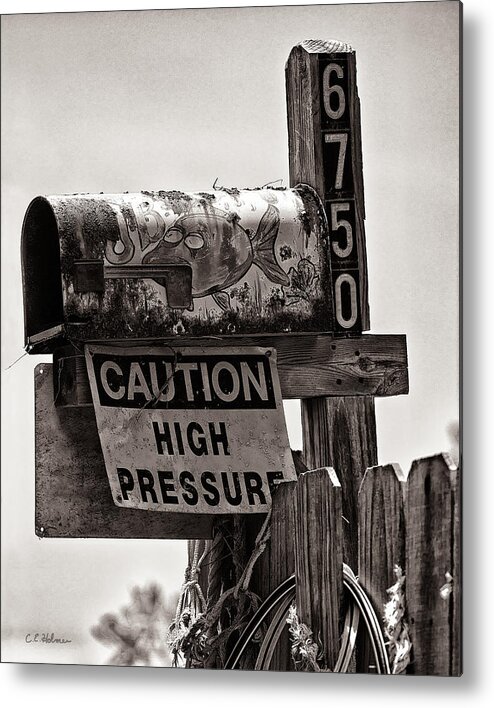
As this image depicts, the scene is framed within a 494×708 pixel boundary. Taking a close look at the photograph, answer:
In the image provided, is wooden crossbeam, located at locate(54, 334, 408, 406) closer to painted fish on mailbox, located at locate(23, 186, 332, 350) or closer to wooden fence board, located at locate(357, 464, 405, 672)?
painted fish on mailbox, located at locate(23, 186, 332, 350)

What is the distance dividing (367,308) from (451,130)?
275mm

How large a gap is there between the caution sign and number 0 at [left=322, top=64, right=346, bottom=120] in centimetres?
36

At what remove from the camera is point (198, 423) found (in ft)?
6.08

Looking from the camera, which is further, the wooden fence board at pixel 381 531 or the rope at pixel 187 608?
the rope at pixel 187 608

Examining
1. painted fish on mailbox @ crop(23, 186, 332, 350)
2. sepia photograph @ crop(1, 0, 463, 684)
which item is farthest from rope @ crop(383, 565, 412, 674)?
painted fish on mailbox @ crop(23, 186, 332, 350)

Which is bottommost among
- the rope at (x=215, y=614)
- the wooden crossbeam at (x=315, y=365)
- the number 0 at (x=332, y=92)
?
the rope at (x=215, y=614)

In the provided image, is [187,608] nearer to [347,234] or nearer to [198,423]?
[198,423]

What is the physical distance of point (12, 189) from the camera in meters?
1.91

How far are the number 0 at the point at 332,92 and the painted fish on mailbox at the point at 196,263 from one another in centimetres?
12

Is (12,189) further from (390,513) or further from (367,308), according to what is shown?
(390,513)
